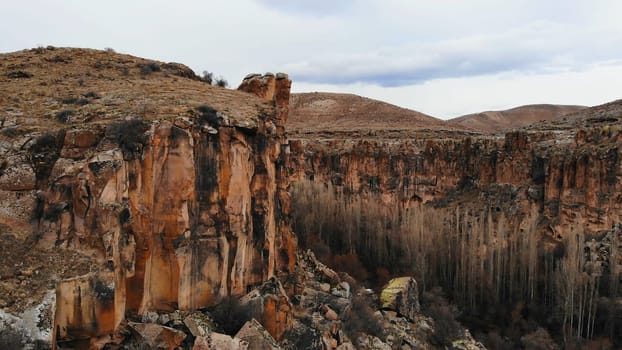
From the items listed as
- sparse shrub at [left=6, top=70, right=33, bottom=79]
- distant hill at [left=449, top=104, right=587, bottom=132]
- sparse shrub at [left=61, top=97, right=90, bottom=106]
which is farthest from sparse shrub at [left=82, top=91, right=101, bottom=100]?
distant hill at [left=449, top=104, right=587, bottom=132]

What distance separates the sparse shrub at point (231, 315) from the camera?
34.9ft

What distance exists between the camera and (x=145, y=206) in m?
10.1

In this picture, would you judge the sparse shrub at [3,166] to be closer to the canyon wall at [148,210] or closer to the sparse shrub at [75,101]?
the canyon wall at [148,210]

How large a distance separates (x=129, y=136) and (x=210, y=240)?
127 inches

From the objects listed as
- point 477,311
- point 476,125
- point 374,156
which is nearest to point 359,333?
point 477,311

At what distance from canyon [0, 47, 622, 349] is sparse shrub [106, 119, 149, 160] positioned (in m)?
0.03

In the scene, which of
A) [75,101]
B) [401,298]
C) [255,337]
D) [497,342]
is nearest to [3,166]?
[75,101]

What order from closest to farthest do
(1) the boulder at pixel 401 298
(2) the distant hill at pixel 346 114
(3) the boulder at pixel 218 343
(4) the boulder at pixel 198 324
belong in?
(3) the boulder at pixel 218 343
(4) the boulder at pixel 198 324
(1) the boulder at pixel 401 298
(2) the distant hill at pixel 346 114

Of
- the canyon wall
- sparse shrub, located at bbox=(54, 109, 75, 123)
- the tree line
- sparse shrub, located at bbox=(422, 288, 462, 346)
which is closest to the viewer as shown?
the canyon wall

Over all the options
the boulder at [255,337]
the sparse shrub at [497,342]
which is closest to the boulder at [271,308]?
the boulder at [255,337]

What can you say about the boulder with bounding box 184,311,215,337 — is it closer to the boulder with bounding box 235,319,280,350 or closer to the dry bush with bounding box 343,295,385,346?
the boulder with bounding box 235,319,280,350

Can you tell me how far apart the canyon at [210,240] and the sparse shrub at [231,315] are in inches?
1.6

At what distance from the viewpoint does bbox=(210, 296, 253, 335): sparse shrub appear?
34.9ft

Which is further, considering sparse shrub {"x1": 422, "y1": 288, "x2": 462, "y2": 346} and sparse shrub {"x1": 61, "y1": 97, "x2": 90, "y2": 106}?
sparse shrub {"x1": 422, "y1": 288, "x2": 462, "y2": 346}
